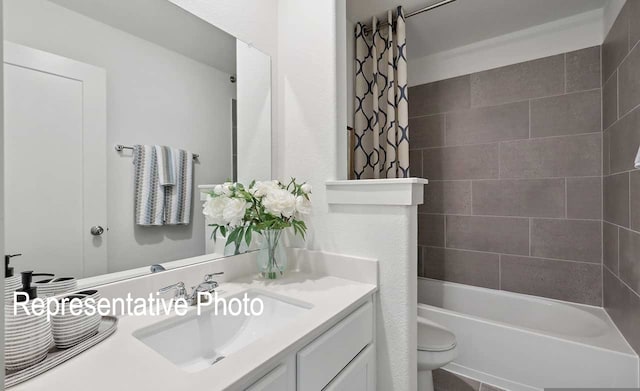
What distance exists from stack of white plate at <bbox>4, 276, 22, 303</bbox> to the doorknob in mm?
219

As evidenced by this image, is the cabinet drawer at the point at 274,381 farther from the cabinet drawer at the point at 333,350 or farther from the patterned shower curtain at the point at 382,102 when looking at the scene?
the patterned shower curtain at the point at 382,102

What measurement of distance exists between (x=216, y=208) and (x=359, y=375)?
2.71ft

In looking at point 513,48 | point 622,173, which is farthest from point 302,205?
point 513,48

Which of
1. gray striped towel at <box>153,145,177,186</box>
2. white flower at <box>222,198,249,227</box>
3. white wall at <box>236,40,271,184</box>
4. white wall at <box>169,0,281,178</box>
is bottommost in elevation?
white flower at <box>222,198,249,227</box>

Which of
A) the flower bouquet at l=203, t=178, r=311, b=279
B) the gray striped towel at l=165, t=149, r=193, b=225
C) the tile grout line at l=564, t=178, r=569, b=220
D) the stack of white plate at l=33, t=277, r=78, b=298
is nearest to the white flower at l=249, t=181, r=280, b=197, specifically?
the flower bouquet at l=203, t=178, r=311, b=279

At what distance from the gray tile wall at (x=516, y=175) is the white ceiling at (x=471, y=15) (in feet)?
0.94

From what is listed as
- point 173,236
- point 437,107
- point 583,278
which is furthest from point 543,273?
point 173,236

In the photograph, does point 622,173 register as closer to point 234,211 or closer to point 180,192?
point 234,211

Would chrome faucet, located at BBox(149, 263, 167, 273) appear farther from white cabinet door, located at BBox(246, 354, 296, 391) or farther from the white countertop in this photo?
white cabinet door, located at BBox(246, 354, 296, 391)

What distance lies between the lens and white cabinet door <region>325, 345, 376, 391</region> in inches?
37.5

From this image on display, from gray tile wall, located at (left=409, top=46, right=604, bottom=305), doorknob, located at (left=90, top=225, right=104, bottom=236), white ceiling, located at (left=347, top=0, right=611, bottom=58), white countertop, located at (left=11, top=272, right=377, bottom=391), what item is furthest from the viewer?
gray tile wall, located at (left=409, top=46, right=604, bottom=305)

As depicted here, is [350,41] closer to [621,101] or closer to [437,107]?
[437,107]

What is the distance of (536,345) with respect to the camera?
64.8 inches

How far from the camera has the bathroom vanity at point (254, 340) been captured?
61cm
